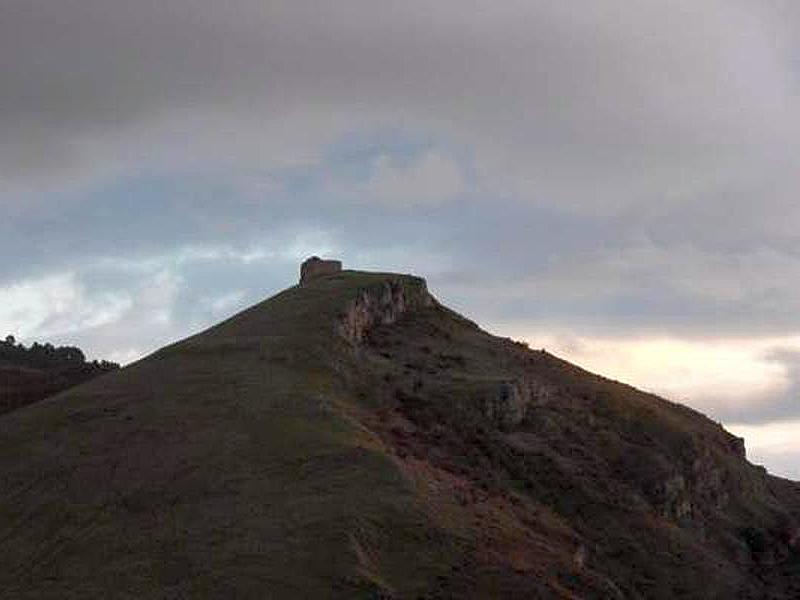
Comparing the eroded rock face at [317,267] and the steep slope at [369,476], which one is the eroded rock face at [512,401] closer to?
the steep slope at [369,476]

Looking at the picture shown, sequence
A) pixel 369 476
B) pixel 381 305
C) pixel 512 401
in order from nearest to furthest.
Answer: pixel 369 476
pixel 512 401
pixel 381 305

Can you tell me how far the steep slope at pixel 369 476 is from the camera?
65.2 m

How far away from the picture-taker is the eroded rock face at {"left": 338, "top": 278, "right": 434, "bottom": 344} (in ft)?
352

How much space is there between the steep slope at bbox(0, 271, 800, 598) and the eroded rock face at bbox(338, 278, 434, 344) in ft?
0.89

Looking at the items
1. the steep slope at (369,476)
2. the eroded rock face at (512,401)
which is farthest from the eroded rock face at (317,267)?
the eroded rock face at (512,401)

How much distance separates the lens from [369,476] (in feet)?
238

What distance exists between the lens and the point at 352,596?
197ft

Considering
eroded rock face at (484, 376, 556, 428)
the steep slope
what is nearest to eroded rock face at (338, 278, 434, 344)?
the steep slope

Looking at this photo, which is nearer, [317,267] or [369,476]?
[369,476]

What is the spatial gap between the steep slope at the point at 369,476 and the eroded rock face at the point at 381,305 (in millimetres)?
271

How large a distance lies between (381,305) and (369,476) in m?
45.4

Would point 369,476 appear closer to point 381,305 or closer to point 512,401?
point 512,401

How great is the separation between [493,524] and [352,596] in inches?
634

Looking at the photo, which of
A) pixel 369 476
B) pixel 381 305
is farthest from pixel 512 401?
pixel 369 476
